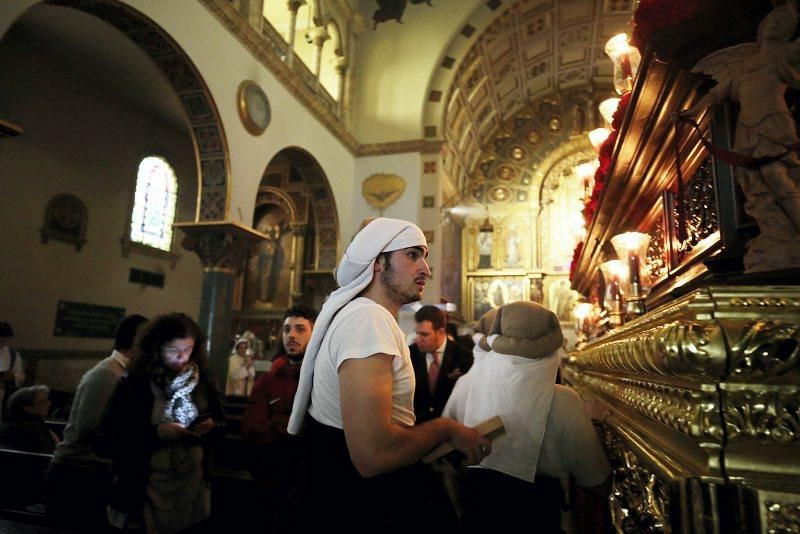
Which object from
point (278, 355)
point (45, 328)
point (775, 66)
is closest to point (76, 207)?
point (45, 328)

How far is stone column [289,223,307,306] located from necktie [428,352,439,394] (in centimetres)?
875

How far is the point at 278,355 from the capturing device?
3.03 metres

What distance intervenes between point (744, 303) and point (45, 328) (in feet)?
35.1

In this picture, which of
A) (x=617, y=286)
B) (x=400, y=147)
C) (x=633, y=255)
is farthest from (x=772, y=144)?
(x=400, y=147)

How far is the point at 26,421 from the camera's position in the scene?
3.55m

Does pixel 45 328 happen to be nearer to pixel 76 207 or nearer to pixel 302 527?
pixel 76 207

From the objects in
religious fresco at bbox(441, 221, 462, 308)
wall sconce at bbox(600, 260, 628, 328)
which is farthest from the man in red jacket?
religious fresco at bbox(441, 221, 462, 308)

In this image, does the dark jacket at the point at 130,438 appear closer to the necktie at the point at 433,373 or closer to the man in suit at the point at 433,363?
the man in suit at the point at 433,363

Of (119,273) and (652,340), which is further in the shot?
(119,273)

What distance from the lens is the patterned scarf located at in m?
2.44

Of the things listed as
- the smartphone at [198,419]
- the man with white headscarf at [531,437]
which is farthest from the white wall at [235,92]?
the man with white headscarf at [531,437]

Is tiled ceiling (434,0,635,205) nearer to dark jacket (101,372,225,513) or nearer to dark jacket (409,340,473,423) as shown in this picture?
dark jacket (409,340,473,423)

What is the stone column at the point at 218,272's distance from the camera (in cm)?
720

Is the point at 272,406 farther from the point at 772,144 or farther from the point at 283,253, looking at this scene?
the point at 283,253
